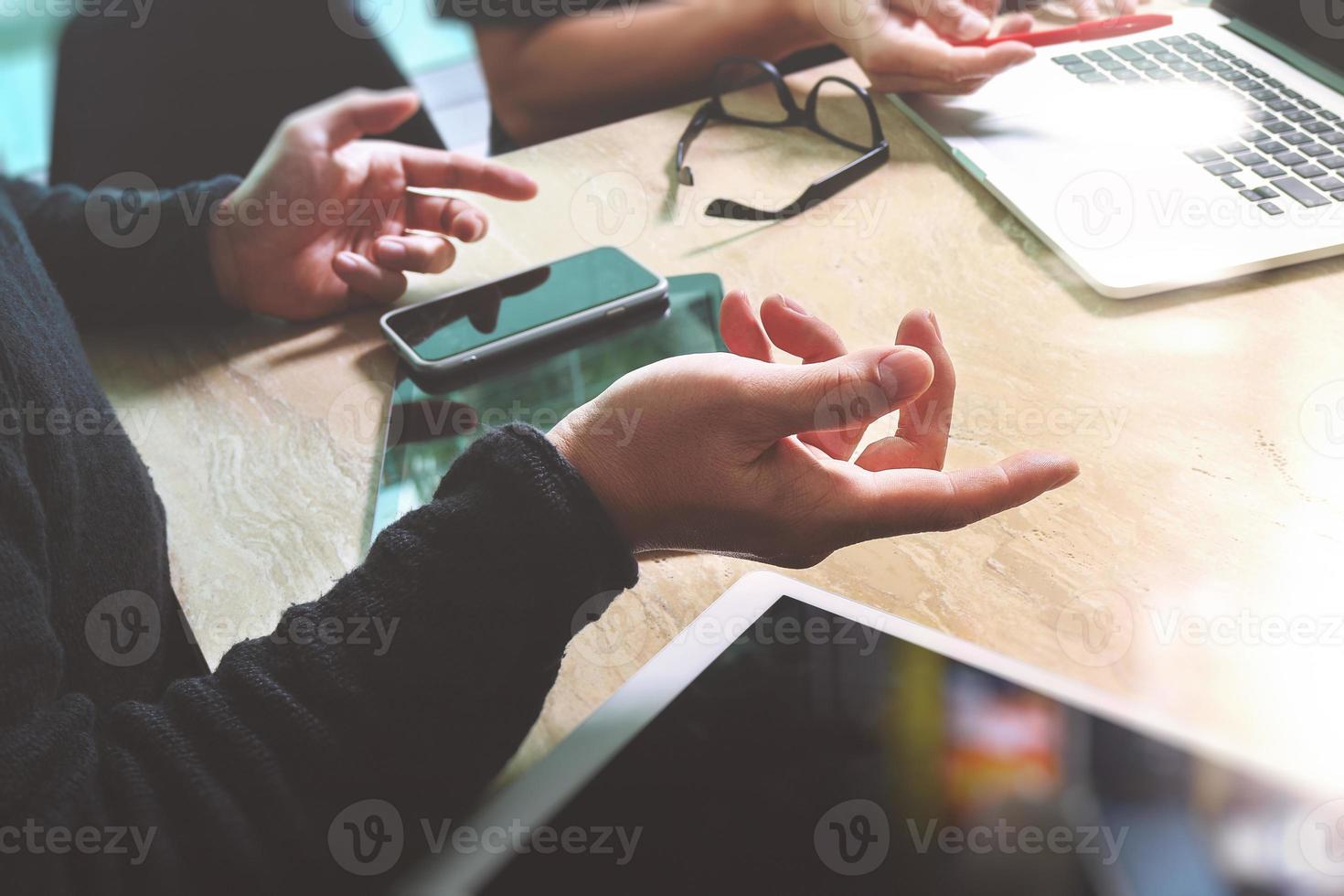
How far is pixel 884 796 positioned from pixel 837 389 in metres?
0.18

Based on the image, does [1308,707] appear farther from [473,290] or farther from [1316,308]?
[473,290]

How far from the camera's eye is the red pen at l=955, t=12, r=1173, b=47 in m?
0.92

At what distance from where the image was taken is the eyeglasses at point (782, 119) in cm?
81

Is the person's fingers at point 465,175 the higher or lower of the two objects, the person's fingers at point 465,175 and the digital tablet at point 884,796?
the higher

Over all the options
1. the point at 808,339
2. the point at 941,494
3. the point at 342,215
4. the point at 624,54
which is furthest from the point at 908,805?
the point at 624,54

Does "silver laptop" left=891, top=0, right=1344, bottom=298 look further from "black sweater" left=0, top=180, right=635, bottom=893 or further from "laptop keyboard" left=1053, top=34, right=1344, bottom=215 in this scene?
"black sweater" left=0, top=180, right=635, bottom=893

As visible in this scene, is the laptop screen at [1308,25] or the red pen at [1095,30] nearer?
the laptop screen at [1308,25]

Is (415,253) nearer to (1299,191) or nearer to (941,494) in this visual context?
(941,494)

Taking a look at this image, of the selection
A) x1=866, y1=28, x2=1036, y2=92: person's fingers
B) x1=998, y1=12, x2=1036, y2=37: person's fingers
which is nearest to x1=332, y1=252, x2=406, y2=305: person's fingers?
x1=866, y1=28, x2=1036, y2=92: person's fingers

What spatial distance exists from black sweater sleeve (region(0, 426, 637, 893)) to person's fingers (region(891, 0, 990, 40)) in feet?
2.24

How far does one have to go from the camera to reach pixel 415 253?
0.74 meters

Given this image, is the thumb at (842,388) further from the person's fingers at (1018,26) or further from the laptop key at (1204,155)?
the person's fingers at (1018,26)

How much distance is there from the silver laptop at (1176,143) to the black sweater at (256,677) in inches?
17.9

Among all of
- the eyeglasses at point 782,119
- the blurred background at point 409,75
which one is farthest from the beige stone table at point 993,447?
the blurred background at point 409,75
